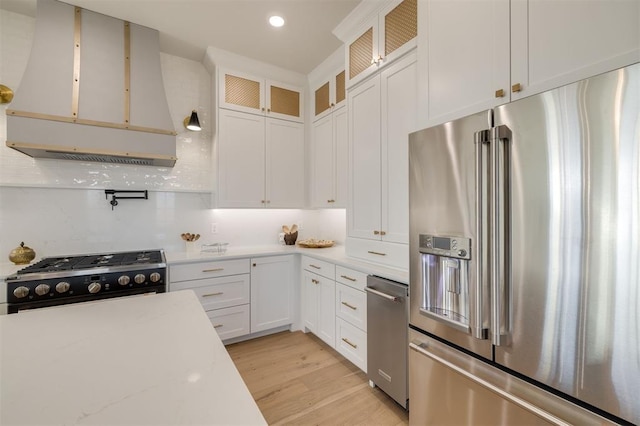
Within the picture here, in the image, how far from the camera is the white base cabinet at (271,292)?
285cm

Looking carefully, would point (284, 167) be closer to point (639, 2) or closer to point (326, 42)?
point (326, 42)

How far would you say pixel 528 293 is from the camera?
102 cm

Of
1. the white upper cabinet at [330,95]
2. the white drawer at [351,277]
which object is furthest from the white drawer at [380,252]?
the white upper cabinet at [330,95]

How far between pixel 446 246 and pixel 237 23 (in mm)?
2536

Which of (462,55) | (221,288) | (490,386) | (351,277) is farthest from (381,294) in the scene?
(221,288)

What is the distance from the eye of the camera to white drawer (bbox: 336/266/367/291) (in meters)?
2.13

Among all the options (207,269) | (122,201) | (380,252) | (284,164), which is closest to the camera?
(380,252)

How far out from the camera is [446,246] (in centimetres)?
127

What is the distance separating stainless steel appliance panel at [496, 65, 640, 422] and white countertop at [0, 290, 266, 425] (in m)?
1.01

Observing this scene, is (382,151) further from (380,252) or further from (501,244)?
(501,244)

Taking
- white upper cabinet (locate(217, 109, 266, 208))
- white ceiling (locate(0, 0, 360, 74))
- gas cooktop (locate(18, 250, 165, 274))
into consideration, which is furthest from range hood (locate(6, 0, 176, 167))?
gas cooktop (locate(18, 250, 165, 274))

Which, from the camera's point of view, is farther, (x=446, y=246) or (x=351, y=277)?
(x=351, y=277)

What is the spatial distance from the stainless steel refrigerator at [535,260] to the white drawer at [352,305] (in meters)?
0.75

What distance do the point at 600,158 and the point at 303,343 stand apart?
265 cm
